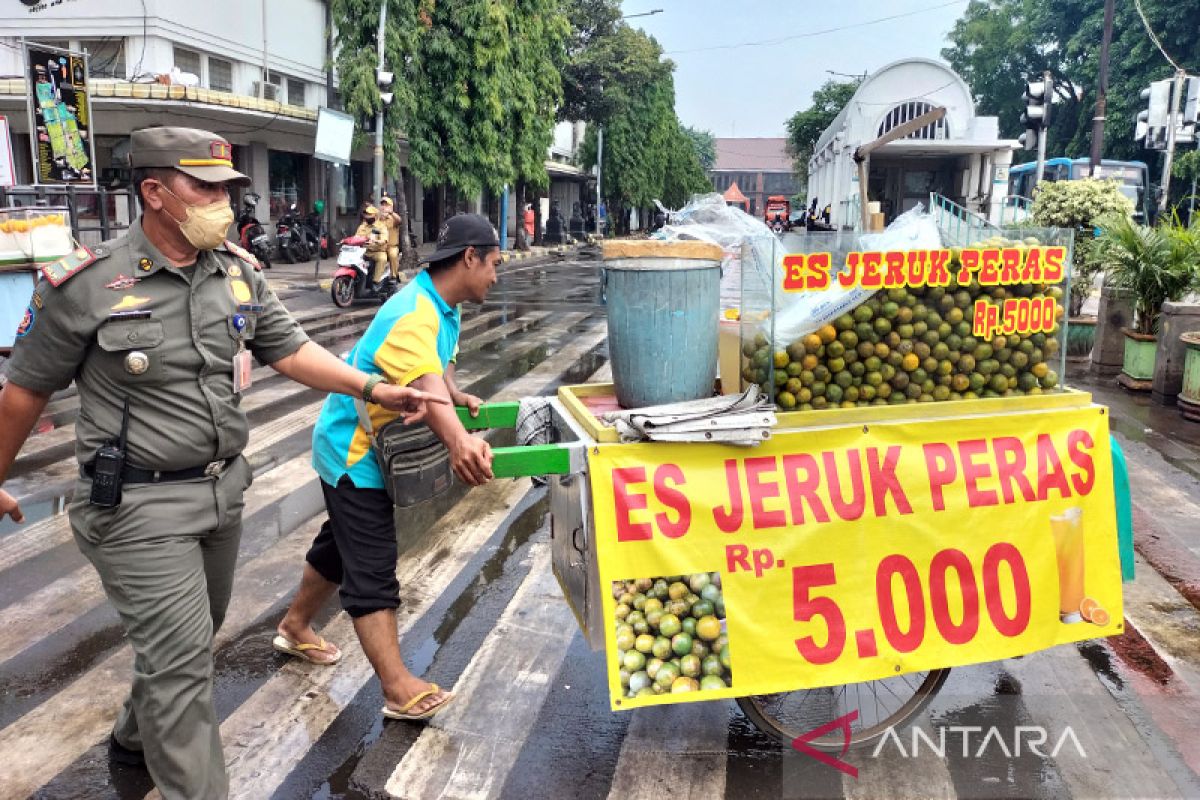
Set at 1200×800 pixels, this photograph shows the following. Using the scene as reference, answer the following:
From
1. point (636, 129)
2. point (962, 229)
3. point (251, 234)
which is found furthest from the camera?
point (636, 129)

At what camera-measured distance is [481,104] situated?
2267 centimetres

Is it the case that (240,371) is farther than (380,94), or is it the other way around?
(380,94)

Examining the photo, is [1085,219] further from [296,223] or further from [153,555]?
[296,223]

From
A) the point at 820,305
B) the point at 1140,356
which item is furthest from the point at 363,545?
the point at 1140,356

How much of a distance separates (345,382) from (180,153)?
0.80 m

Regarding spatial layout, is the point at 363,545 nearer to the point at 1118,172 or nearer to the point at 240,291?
the point at 240,291

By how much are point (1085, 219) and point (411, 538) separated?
11637 millimetres

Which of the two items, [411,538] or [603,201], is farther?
[603,201]

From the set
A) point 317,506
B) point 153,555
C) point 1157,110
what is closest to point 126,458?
point 153,555

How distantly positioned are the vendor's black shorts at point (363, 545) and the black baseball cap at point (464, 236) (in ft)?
2.85

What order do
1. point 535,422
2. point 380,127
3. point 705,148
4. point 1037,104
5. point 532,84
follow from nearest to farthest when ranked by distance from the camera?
point 535,422 → point 1037,104 → point 380,127 → point 532,84 → point 705,148

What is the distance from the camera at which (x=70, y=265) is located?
8.43 feet

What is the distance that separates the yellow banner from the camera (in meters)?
3.00

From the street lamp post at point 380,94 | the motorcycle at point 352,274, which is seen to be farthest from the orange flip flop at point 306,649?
the street lamp post at point 380,94
